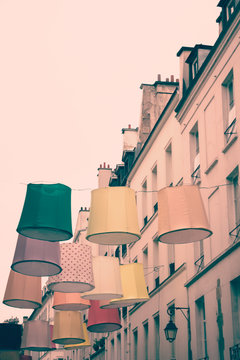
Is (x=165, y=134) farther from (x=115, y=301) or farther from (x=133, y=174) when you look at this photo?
(x=115, y=301)

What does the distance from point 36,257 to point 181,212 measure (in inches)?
A: 129

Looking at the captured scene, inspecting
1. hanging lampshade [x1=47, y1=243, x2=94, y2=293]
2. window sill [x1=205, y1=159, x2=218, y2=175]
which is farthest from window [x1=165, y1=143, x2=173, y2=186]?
hanging lampshade [x1=47, y1=243, x2=94, y2=293]

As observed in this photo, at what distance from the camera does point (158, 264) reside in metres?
26.0

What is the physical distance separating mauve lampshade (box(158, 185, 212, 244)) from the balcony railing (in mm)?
3882

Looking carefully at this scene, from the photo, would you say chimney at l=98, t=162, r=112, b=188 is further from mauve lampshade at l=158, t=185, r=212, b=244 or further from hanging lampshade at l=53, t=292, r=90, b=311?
mauve lampshade at l=158, t=185, r=212, b=244

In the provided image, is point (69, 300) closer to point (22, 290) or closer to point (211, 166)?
point (22, 290)

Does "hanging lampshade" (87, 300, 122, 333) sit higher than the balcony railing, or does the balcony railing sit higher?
"hanging lampshade" (87, 300, 122, 333)

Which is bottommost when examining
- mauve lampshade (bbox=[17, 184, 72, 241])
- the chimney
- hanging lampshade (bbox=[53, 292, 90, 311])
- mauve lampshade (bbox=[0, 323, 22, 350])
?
mauve lampshade (bbox=[0, 323, 22, 350])

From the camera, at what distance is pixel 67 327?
1778 cm

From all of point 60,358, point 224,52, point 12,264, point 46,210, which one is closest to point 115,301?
point 12,264

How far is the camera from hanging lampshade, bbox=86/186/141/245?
41.3 feet

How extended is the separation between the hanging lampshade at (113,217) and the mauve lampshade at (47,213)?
50cm

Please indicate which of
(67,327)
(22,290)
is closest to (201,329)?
(67,327)

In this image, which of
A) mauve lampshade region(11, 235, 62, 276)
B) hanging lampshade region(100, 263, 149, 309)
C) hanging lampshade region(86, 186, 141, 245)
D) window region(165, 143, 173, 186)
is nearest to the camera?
hanging lampshade region(86, 186, 141, 245)
